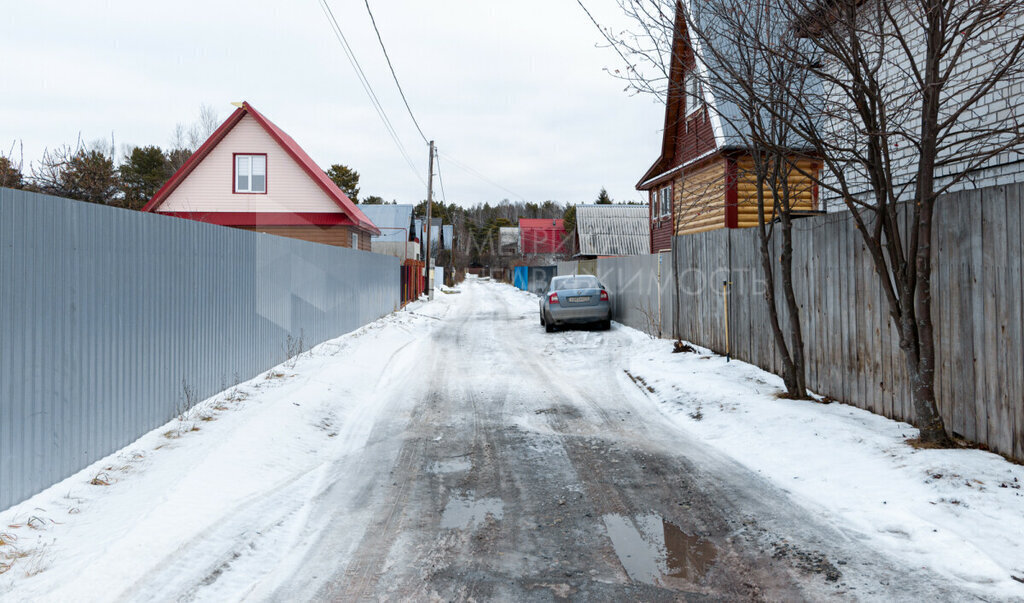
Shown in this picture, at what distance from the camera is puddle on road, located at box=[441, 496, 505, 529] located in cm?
421

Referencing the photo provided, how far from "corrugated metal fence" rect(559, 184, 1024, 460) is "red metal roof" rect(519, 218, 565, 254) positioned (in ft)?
209

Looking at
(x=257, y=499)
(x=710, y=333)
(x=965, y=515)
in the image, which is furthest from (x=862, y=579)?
(x=710, y=333)

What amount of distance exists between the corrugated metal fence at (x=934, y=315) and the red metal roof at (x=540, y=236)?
6379 cm

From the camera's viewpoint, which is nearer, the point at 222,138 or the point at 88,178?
the point at 88,178

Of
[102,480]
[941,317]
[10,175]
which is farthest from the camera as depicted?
[10,175]

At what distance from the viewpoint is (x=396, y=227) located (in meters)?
45.0

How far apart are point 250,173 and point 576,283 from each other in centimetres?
1432

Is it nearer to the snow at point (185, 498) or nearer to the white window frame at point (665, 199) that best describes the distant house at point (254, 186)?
the white window frame at point (665, 199)

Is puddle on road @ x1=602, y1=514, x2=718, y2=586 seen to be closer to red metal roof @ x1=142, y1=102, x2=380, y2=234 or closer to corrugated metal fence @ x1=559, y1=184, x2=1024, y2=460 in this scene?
corrugated metal fence @ x1=559, y1=184, x2=1024, y2=460

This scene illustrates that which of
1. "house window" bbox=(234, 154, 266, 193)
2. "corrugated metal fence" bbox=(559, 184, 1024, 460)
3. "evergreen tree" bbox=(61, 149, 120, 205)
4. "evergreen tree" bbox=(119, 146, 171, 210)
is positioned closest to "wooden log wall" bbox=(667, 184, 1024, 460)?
"corrugated metal fence" bbox=(559, 184, 1024, 460)

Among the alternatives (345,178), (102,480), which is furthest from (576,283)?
(345,178)

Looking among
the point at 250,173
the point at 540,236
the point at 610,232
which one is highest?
the point at 540,236

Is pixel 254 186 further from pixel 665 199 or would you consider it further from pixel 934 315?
pixel 934 315

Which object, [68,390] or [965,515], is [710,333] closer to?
[965,515]
